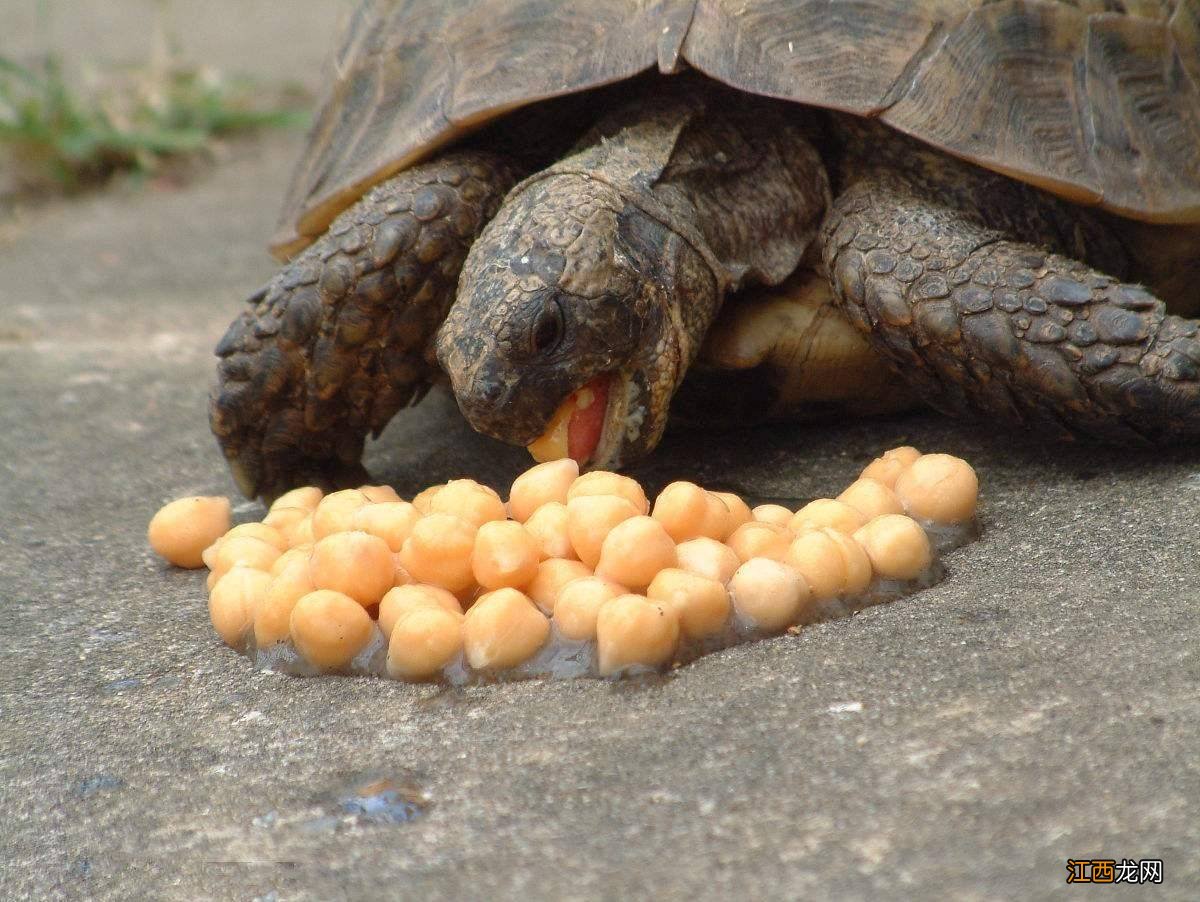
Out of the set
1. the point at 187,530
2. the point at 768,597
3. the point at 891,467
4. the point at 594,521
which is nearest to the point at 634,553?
the point at 594,521

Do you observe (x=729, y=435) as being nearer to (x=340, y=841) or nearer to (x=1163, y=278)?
(x=1163, y=278)

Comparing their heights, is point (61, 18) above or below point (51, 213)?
above

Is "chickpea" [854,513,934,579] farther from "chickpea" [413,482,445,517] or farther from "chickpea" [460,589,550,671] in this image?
"chickpea" [413,482,445,517]

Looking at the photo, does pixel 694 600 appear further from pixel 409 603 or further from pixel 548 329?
pixel 548 329

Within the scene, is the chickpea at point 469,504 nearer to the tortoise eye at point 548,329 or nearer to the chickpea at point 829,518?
the tortoise eye at point 548,329

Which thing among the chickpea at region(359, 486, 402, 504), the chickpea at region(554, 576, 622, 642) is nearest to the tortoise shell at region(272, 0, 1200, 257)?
the chickpea at region(359, 486, 402, 504)

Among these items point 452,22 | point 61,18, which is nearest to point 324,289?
point 452,22
